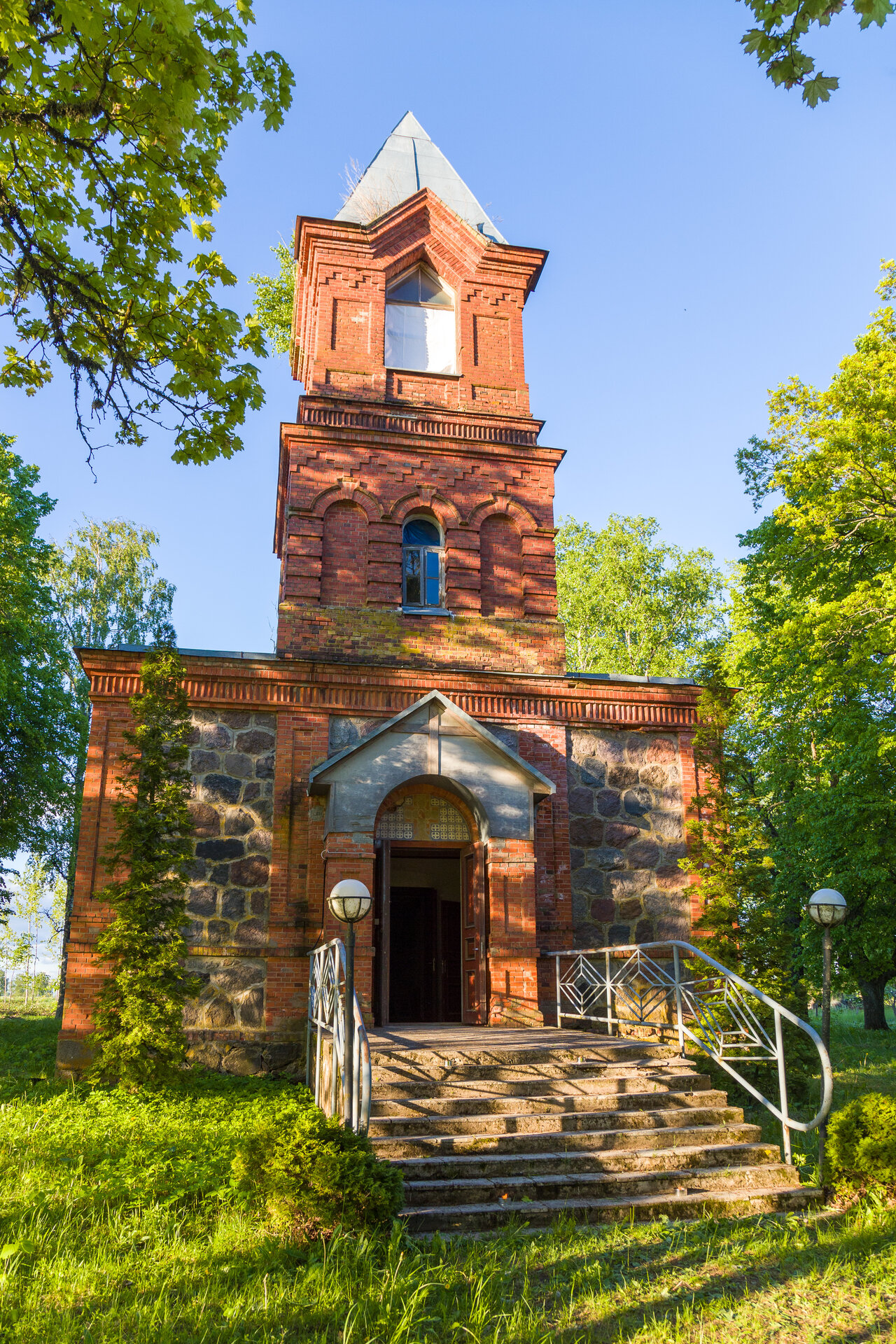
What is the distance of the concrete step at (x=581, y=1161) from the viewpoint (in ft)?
23.9

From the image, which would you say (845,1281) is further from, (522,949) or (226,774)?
(226,774)

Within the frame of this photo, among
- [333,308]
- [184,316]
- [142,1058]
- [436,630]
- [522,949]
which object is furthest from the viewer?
[333,308]

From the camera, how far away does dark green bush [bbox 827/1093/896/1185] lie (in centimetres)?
718

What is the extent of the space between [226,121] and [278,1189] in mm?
7176

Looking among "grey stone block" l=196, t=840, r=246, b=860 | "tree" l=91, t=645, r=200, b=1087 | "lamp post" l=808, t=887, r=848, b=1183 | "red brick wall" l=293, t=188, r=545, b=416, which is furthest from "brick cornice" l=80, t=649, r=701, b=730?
"lamp post" l=808, t=887, r=848, b=1183

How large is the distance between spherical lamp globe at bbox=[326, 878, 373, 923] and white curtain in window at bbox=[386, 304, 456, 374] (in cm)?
944

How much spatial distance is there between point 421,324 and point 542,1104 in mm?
11764

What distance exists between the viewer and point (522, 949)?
1173 cm

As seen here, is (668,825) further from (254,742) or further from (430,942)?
(254,742)

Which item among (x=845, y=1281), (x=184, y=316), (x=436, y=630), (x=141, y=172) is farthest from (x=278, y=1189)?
(x=436, y=630)

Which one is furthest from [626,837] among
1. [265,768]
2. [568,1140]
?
[568,1140]

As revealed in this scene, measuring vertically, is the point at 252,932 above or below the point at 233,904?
below

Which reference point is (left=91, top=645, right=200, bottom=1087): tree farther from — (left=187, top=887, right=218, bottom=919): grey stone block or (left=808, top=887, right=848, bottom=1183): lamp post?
(left=808, top=887, right=848, bottom=1183): lamp post

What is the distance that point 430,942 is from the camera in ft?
52.9
